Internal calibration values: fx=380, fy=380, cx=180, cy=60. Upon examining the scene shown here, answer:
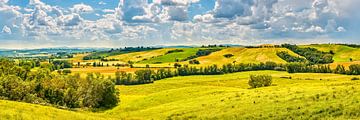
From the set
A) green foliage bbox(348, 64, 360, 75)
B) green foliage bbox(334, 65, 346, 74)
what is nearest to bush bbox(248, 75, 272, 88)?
green foliage bbox(348, 64, 360, 75)

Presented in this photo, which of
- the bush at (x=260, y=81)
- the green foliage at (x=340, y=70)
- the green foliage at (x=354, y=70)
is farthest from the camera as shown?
the green foliage at (x=340, y=70)

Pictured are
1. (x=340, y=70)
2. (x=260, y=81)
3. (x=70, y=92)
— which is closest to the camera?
(x=70, y=92)

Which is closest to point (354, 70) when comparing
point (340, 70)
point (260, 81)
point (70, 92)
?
point (340, 70)

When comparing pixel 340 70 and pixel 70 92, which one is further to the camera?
pixel 340 70

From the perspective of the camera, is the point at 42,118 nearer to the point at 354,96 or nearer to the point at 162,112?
the point at 162,112

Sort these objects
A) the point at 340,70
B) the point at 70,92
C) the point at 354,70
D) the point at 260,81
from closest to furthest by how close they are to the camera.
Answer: the point at 70,92
the point at 260,81
the point at 354,70
the point at 340,70

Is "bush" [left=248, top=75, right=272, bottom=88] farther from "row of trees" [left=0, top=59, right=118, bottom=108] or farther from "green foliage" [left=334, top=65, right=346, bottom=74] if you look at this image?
"green foliage" [left=334, top=65, right=346, bottom=74]

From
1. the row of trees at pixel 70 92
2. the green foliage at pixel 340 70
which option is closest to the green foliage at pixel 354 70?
the green foliage at pixel 340 70

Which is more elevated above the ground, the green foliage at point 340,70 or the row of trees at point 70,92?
the row of trees at point 70,92

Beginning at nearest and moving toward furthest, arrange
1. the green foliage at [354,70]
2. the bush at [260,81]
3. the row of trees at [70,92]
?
the row of trees at [70,92] → the bush at [260,81] → the green foliage at [354,70]

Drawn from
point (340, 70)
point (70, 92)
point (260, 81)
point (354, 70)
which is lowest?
point (340, 70)

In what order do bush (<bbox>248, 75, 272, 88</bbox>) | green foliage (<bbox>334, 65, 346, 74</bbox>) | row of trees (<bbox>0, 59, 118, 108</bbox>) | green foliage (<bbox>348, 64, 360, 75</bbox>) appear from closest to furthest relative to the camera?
row of trees (<bbox>0, 59, 118, 108</bbox>), bush (<bbox>248, 75, 272, 88</bbox>), green foliage (<bbox>348, 64, 360, 75</bbox>), green foliage (<bbox>334, 65, 346, 74</bbox>)

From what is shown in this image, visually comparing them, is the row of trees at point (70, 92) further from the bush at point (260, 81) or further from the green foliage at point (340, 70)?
the green foliage at point (340, 70)

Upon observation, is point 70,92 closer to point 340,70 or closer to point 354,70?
point 354,70
